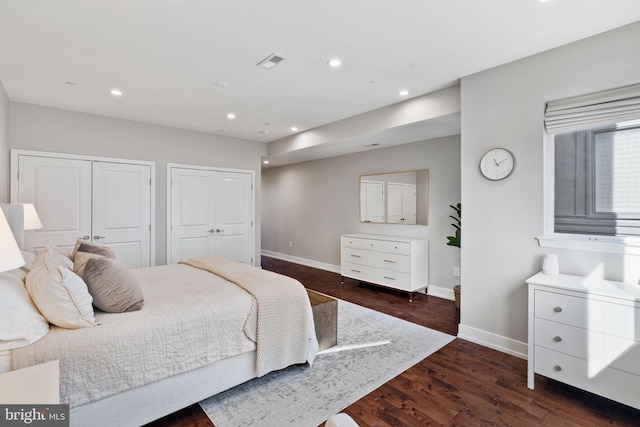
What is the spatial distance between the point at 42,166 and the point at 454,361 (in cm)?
523

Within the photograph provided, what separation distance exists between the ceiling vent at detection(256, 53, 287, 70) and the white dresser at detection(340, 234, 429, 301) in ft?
9.55

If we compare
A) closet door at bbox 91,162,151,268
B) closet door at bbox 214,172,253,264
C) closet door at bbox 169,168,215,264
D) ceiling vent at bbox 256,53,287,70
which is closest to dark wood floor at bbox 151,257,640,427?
ceiling vent at bbox 256,53,287,70

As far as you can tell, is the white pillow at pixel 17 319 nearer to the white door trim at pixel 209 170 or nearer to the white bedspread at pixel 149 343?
the white bedspread at pixel 149 343

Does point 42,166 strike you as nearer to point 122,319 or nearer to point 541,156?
point 122,319

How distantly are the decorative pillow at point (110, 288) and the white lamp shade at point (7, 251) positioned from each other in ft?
3.32

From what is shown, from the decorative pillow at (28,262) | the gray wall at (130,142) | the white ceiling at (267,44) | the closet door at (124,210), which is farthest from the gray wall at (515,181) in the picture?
the closet door at (124,210)

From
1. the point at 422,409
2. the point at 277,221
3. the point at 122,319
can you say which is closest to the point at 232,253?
the point at 277,221

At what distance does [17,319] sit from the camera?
1462 mm

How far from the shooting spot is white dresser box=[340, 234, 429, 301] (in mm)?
4324

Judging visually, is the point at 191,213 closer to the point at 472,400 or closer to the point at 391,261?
the point at 391,261

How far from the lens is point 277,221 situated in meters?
7.68

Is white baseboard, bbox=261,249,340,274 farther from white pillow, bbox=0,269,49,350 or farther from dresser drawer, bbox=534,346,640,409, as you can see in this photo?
white pillow, bbox=0,269,49,350

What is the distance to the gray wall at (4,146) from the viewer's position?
10.8ft

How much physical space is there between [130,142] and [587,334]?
18.3ft
